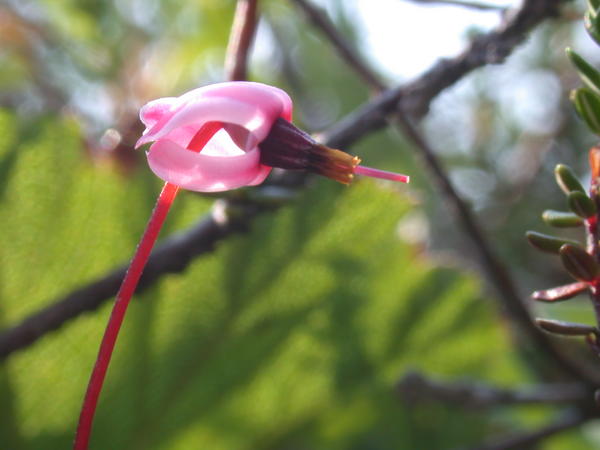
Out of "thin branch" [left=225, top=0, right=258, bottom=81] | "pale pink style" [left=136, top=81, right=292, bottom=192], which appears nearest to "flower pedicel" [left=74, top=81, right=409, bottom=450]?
"pale pink style" [left=136, top=81, right=292, bottom=192]

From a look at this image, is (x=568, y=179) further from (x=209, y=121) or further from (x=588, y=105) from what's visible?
(x=209, y=121)

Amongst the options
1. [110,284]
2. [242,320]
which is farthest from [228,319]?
[110,284]

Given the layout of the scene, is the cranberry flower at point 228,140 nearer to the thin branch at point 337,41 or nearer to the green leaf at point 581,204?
the green leaf at point 581,204

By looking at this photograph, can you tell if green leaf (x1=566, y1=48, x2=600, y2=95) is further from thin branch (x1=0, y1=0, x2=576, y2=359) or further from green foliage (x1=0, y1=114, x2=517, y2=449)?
green foliage (x1=0, y1=114, x2=517, y2=449)

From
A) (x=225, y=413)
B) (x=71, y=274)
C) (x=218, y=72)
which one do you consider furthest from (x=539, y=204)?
(x=71, y=274)

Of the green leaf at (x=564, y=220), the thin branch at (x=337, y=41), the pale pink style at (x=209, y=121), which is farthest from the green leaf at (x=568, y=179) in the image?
the thin branch at (x=337, y=41)

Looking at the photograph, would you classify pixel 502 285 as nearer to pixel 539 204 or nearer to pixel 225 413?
pixel 225 413
